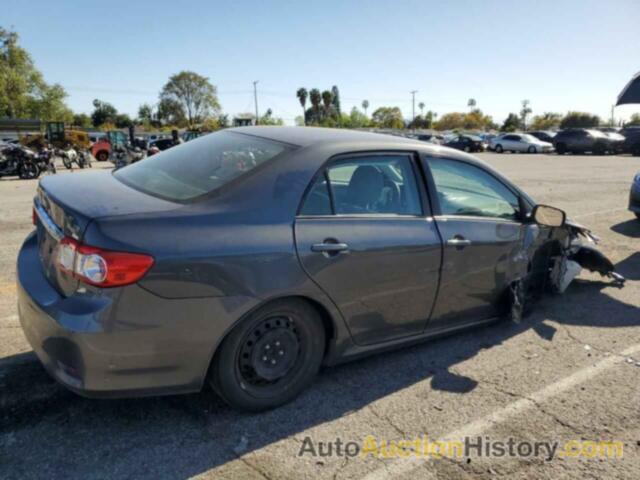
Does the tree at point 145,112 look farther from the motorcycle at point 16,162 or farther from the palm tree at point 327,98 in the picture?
the motorcycle at point 16,162

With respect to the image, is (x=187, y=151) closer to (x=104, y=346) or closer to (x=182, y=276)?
(x=182, y=276)

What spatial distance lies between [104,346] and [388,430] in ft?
5.04

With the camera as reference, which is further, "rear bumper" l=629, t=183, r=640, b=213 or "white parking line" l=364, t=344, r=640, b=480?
"rear bumper" l=629, t=183, r=640, b=213

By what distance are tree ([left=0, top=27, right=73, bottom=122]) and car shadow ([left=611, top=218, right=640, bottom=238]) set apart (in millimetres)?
75573

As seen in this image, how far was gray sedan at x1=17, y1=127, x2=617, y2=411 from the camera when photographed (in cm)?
233

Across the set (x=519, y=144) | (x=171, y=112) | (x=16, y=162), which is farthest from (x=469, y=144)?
(x=171, y=112)

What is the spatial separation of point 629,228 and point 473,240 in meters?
6.52

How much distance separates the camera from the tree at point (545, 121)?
9782cm

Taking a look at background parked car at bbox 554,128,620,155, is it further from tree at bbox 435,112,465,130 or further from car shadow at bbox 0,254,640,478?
tree at bbox 435,112,465,130

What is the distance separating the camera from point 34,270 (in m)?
2.78

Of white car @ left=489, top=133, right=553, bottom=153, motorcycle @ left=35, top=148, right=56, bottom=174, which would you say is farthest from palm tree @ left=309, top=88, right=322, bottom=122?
motorcycle @ left=35, top=148, right=56, bottom=174

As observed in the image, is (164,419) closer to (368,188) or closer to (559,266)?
(368,188)

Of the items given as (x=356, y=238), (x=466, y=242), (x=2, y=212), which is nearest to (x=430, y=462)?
(x=356, y=238)

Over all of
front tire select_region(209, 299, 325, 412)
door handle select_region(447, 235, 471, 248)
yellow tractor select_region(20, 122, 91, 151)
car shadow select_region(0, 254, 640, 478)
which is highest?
yellow tractor select_region(20, 122, 91, 151)
